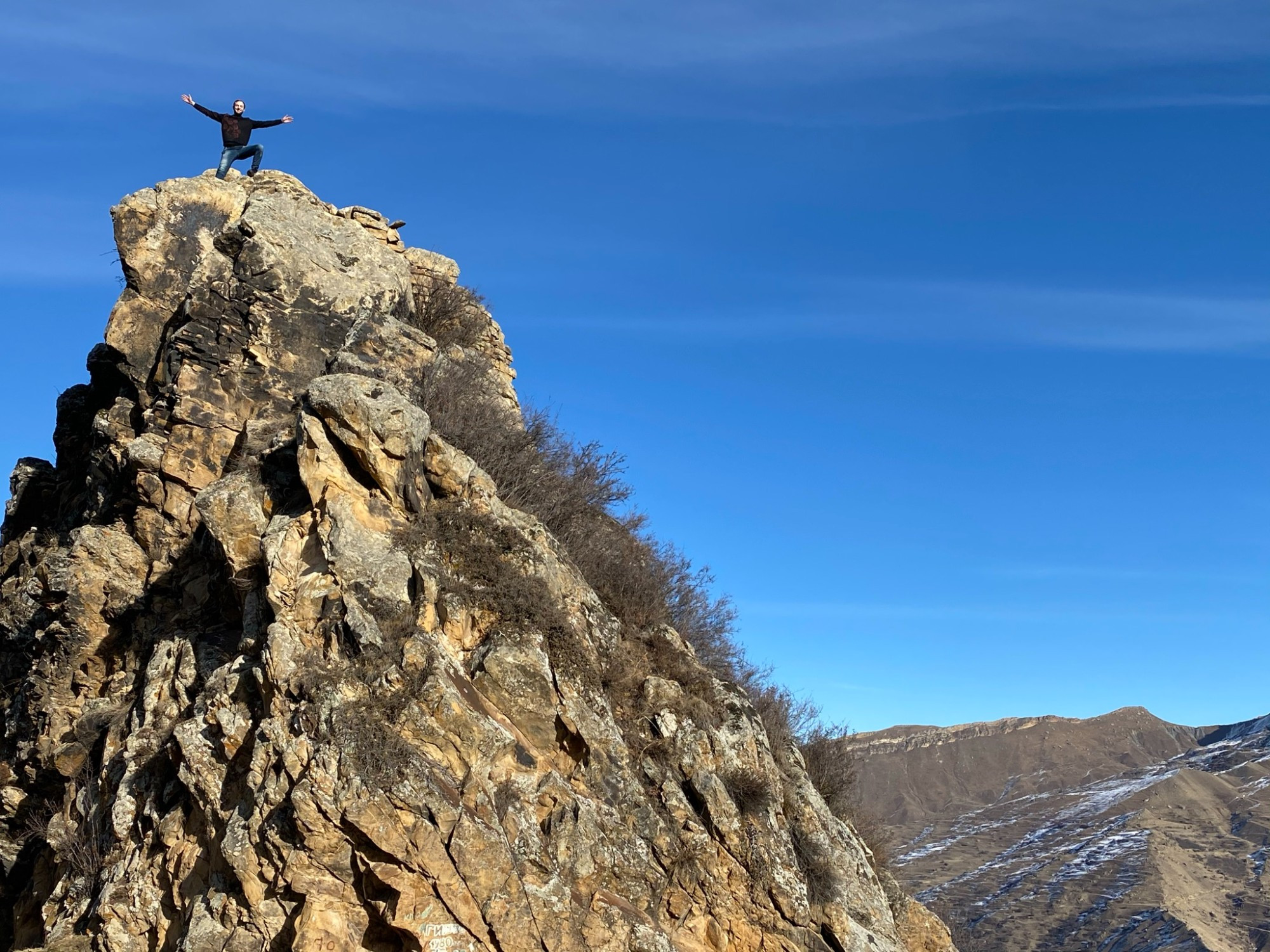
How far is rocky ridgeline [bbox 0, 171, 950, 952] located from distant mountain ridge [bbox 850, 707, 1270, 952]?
68.1 feet

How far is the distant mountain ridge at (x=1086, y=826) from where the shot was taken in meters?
78.5

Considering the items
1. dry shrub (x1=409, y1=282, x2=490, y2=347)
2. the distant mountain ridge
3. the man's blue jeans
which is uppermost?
the man's blue jeans

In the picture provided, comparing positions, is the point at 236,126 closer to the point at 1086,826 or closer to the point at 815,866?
the point at 815,866

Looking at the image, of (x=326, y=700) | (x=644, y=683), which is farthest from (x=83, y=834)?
(x=644, y=683)

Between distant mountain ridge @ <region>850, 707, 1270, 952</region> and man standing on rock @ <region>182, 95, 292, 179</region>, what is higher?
man standing on rock @ <region>182, 95, 292, 179</region>

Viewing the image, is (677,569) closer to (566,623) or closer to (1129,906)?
(566,623)

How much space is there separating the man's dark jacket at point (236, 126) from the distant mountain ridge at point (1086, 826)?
28.0m

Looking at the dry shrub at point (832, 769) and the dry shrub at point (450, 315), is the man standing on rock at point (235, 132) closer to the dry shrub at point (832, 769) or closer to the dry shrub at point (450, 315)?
the dry shrub at point (450, 315)

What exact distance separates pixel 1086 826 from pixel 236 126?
109326 millimetres

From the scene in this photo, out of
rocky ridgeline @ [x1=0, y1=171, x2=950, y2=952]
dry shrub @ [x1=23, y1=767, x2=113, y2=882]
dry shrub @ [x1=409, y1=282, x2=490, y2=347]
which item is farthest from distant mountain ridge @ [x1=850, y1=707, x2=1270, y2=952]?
dry shrub @ [x1=23, y1=767, x2=113, y2=882]

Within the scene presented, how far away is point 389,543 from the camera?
1405cm

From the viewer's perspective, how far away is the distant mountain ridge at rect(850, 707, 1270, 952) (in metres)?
78.5

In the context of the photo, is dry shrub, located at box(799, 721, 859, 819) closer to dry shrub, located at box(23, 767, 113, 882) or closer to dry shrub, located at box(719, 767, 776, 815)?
dry shrub, located at box(719, 767, 776, 815)

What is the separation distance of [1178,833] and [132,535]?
104429 millimetres
